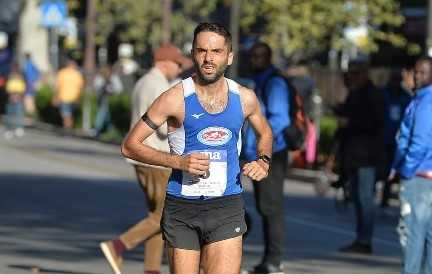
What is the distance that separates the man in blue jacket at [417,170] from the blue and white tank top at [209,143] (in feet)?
8.71

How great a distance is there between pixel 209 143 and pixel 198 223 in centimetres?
41

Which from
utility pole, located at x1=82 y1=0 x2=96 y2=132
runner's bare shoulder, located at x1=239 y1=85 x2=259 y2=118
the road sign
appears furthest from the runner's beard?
the road sign

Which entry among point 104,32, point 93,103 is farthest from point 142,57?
point 93,103

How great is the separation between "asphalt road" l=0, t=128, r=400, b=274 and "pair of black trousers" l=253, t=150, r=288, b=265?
2.17 feet

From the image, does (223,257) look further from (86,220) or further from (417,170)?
(86,220)

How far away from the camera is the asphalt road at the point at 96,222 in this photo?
13867 millimetres

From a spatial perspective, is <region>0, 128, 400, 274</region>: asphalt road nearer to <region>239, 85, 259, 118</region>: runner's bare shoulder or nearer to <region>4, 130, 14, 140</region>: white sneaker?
<region>239, 85, 259, 118</region>: runner's bare shoulder

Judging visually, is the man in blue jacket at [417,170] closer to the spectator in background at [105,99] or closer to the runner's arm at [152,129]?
the runner's arm at [152,129]

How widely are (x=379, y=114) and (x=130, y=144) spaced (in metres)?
7.30

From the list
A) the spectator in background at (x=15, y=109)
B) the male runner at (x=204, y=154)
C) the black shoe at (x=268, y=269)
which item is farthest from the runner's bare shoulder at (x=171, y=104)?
the spectator in background at (x=15, y=109)

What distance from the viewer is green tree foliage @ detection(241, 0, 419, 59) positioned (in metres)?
40.2

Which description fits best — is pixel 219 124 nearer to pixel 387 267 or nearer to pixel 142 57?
pixel 387 267

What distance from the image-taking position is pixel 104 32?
6925 centimetres

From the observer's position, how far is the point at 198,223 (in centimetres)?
810
